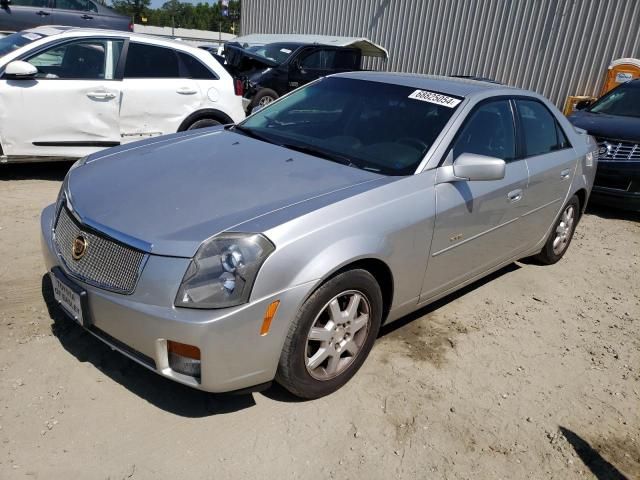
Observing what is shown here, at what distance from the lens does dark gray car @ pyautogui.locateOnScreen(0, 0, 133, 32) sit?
1150cm

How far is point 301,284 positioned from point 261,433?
0.74m

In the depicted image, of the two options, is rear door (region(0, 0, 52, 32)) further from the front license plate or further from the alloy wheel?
the alloy wheel

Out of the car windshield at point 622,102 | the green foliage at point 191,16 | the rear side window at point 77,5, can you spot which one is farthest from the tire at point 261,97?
the green foliage at point 191,16

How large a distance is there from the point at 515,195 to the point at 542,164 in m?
0.54

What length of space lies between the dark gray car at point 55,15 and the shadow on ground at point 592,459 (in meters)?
12.0

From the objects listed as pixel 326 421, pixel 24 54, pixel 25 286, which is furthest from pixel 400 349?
pixel 24 54

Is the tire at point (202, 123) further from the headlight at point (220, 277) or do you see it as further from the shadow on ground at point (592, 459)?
the shadow on ground at point (592, 459)

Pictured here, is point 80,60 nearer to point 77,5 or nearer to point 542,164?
point 542,164

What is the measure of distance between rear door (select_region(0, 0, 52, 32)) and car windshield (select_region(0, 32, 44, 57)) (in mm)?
6756

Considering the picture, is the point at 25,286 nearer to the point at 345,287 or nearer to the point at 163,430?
the point at 163,430

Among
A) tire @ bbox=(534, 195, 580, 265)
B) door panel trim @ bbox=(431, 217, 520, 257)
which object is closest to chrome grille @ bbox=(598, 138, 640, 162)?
tire @ bbox=(534, 195, 580, 265)

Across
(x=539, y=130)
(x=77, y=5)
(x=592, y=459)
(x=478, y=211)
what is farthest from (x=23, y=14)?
(x=592, y=459)

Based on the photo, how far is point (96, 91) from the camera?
5680 mm

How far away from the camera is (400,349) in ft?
11.2
